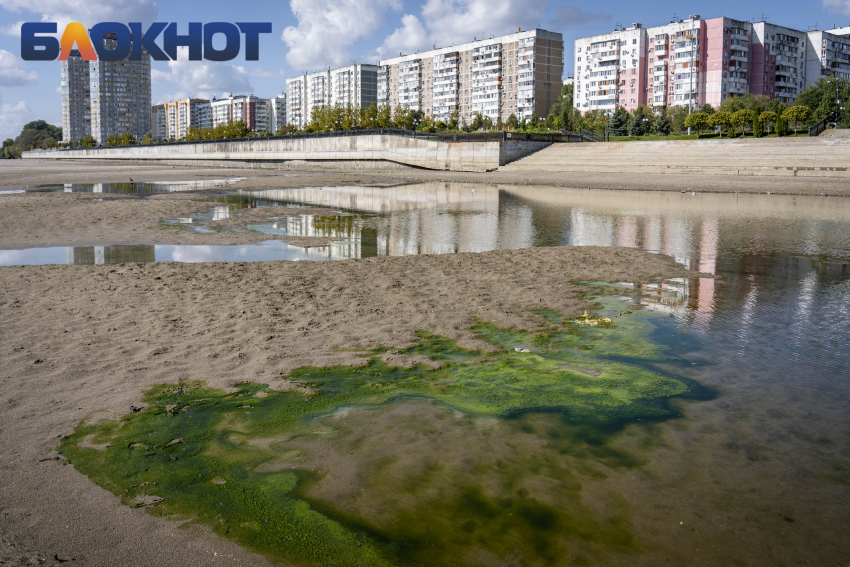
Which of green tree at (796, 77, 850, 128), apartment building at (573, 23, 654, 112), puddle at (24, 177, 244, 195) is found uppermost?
apartment building at (573, 23, 654, 112)

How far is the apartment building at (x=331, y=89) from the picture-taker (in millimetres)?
143000

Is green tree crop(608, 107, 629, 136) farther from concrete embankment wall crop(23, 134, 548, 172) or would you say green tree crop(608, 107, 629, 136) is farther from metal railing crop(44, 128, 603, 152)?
concrete embankment wall crop(23, 134, 548, 172)

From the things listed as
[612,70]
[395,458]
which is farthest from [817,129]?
[612,70]

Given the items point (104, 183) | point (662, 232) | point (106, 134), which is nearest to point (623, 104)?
point (104, 183)

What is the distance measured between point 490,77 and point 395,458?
382 ft

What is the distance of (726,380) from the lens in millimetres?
5449

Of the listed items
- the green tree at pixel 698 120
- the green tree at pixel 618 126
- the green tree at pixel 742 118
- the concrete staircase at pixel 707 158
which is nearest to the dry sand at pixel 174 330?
the concrete staircase at pixel 707 158

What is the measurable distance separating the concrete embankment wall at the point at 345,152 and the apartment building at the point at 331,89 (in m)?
48.0

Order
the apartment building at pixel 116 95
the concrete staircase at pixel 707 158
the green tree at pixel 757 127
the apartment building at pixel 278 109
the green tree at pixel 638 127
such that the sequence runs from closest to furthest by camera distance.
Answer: the concrete staircase at pixel 707 158, the green tree at pixel 757 127, the green tree at pixel 638 127, the apartment building at pixel 116 95, the apartment building at pixel 278 109

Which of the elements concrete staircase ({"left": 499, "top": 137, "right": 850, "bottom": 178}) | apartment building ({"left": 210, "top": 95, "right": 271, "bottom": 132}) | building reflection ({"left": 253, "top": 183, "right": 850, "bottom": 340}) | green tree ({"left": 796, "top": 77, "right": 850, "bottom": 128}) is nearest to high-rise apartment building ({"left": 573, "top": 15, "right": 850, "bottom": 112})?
green tree ({"left": 796, "top": 77, "right": 850, "bottom": 128})

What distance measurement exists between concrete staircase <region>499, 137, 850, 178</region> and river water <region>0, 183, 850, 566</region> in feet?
62.6

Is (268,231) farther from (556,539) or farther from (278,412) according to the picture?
(556,539)

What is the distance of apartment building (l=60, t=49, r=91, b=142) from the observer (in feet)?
582

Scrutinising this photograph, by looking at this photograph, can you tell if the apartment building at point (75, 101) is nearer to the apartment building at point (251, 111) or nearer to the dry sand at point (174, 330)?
the apartment building at point (251, 111)
